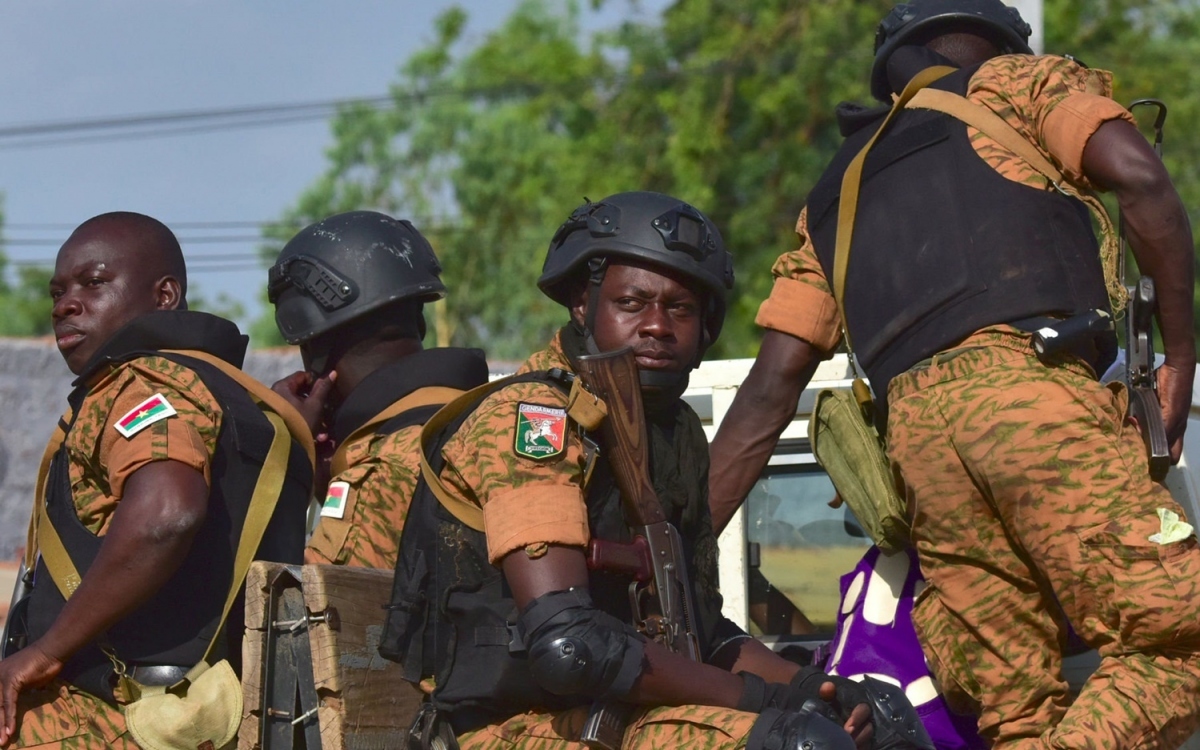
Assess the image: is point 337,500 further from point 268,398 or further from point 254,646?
point 254,646

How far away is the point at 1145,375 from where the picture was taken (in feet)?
11.1

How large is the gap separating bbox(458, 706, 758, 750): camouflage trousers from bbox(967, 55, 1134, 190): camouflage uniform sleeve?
1.40 m

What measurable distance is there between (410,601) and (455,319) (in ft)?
81.6

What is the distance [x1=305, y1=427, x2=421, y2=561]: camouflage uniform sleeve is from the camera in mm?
3850

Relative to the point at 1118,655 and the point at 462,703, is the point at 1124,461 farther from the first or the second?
the point at 462,703

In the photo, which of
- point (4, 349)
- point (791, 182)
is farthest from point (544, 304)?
point (4, 349)

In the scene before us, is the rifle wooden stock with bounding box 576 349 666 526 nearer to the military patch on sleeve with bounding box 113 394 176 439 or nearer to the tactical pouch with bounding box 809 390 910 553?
the tactical pouch with bounding box 809 390 910 553

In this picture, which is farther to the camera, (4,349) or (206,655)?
(4,349)

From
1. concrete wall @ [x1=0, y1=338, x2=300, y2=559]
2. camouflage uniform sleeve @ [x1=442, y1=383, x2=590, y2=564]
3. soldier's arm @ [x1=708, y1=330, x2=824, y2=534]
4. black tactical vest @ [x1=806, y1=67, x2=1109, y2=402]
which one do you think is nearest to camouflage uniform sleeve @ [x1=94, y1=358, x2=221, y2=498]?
camouflage uniform sleeve @ [x1=442, y1=383, x2=590, y2=564]

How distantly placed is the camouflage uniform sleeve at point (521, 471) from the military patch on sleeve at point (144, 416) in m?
0.74

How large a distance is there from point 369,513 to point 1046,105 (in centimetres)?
183

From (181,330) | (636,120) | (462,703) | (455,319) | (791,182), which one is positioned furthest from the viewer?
(455,319)

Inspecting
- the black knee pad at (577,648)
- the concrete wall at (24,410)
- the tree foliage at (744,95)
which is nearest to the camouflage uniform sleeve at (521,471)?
the black knee pad at (577,648)

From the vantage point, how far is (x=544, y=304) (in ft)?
84.5
